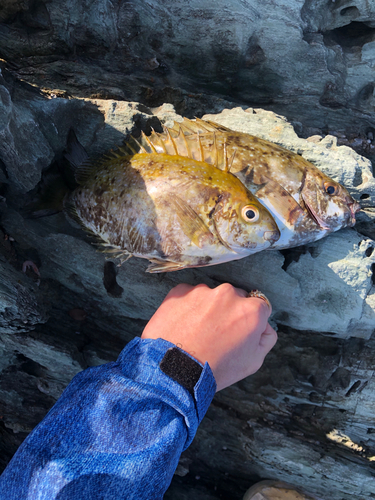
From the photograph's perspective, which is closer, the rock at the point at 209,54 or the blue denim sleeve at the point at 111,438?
the blue denim sleeve at the point at 111,438

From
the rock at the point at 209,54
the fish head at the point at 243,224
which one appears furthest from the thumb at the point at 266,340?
the rock at the point at 209,54

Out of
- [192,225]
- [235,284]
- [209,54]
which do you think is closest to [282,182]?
[192,225]

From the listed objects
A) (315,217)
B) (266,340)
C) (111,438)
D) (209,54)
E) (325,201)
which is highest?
(209,54)

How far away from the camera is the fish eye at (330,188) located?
329cm

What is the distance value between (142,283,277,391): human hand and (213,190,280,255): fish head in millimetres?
601

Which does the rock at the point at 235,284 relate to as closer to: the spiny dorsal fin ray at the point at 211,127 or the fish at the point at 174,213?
the spiny dorsal fin ray at the point at 211,127

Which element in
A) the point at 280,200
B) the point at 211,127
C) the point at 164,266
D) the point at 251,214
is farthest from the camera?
the point at 211,127

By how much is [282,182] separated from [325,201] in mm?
460

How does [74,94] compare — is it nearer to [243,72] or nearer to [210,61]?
[210,61]

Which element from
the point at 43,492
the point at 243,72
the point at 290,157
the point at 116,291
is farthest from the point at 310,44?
the point at 43,492

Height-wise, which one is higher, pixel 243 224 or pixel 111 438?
pixel 243 224

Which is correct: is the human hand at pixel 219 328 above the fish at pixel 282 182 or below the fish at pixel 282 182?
below

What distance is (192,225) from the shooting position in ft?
9.50

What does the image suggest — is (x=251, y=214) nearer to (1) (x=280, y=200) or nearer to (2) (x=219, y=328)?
(1) (x=280, y=200)
